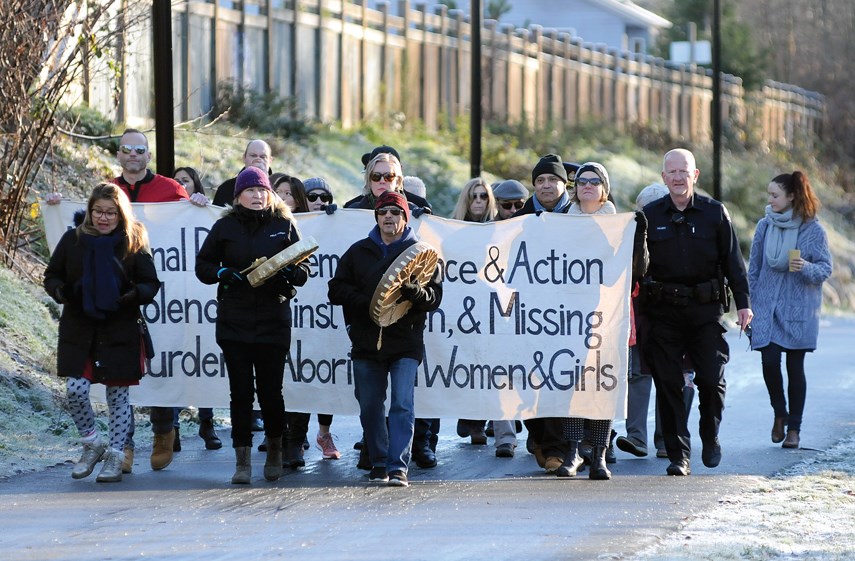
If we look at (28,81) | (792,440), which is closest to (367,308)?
(792,440)

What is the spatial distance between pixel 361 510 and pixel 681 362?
2.55m

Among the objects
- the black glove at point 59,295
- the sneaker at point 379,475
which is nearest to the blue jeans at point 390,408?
the sneaker at point 379,475

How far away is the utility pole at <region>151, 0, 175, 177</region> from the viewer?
12141mm

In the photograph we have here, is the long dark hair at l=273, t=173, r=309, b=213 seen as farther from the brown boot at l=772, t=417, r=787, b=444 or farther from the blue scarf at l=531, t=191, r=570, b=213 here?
the brown boot at l=772, t=417, r=787, b=444

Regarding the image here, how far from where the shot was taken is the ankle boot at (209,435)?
1077 centimetres

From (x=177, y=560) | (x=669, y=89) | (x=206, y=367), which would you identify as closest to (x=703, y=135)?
(x=669, y=89)

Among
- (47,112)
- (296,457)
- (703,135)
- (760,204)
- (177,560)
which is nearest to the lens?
(177,560)

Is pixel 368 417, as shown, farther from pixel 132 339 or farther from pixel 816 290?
pixel 816 290

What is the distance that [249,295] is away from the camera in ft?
30.1

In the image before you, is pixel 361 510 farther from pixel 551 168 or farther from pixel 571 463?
pixel 551 168

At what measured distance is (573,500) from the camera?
8781mm

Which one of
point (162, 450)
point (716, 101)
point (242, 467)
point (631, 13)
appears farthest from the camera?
point (631, 13)

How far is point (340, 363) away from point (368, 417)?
1000 millimetres

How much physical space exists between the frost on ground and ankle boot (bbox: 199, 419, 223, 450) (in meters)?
3.66
